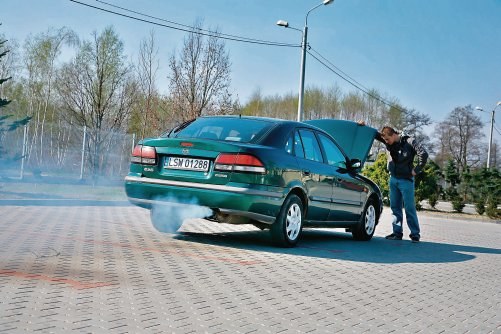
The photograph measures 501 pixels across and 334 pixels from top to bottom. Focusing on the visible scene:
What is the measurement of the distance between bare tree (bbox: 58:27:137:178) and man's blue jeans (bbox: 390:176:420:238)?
20228 mm

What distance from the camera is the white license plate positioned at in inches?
264

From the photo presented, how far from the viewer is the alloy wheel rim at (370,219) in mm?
9461

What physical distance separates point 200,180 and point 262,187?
27.7 inches

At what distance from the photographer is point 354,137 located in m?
10.5

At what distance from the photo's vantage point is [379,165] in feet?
77.4

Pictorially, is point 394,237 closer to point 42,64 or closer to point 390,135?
point 390,135

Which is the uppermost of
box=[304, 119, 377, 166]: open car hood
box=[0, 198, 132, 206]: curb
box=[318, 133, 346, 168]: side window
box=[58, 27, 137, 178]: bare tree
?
box=[58, 27, 137, 178]: bare tree

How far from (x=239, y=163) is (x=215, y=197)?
0.46m

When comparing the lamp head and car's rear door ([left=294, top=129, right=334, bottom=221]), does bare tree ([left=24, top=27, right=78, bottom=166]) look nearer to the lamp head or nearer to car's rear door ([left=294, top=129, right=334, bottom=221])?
the lamp head

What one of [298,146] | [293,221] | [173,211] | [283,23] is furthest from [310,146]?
[283,23]

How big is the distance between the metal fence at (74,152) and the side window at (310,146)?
11750 mm

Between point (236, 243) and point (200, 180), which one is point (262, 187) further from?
point (236, 243)

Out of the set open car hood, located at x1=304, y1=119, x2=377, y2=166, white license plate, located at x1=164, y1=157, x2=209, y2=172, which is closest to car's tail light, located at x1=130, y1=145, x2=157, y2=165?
white license plate, located at x1=164, y1=157, x2=209, y2=172

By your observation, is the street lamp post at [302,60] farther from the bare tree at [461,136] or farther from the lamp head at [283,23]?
the bare tree at [461,136]
